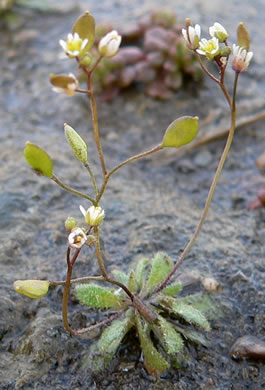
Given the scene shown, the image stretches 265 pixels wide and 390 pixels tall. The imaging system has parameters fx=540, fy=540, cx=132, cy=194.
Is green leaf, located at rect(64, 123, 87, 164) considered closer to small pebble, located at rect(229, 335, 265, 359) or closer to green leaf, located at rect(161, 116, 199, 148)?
green leaf, located at rect(161, 116, 199, 148)

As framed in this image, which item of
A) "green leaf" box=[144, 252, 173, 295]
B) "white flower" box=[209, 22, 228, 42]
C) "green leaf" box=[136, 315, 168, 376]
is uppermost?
"white flower" box=[209, 22, 228, 42]

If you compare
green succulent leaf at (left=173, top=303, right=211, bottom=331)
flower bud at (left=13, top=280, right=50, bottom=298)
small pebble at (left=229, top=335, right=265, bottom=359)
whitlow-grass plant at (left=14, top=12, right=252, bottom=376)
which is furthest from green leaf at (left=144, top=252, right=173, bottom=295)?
flower bud at (left=13, top=280, right=50, bottom=298)

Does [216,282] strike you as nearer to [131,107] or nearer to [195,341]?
[195,341]

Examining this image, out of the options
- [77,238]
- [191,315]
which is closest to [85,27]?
[77,238]

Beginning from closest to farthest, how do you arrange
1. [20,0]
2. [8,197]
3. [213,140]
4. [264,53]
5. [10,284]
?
1. [10,284]
2. [8,197]
3. [213,140]
4. [264,53]
5. [20,0]

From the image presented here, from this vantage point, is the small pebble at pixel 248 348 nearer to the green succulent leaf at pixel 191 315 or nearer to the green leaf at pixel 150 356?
the green succulent leaf at pixel 191 315

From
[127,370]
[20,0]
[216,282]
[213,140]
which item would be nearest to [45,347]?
[127,370]

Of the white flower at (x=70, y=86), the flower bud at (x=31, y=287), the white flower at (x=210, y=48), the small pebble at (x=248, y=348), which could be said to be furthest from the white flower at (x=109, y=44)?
Answer: the small pebble at (x=248, y=348)
